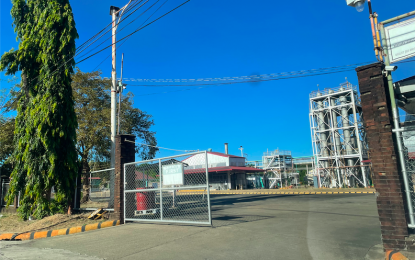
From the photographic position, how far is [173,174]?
8.82m

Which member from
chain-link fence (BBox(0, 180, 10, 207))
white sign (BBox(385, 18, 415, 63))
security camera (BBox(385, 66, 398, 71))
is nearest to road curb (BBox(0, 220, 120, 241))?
chain-link fence (BBox(0, 180, 10, 207))

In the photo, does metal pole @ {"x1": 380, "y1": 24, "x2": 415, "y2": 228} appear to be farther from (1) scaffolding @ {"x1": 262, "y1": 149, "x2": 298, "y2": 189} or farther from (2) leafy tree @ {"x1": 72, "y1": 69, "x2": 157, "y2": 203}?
(1) scaffolding @ {"x1": 262, "y1": 149, "x2": 298, "y2": 189}

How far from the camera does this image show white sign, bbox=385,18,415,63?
16.7ft

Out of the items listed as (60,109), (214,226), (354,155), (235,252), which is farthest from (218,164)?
(235,252)

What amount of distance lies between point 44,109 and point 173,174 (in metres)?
7.16

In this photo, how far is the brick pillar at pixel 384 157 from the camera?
4789mm

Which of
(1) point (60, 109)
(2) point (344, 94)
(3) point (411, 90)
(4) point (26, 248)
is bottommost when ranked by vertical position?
(4) point (26, 248)

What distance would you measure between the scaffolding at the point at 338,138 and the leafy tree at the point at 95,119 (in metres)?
24.6

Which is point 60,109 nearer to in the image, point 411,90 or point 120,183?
point 120,183

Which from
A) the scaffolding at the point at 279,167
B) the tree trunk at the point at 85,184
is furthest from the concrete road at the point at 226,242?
the scaffolding at the point at 279,167

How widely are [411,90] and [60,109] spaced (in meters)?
12.7

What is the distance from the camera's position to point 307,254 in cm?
527

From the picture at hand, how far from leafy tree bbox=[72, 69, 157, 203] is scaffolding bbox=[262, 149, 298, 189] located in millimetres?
25474

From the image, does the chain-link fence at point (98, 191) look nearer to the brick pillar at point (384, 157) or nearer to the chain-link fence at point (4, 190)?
the chain-link fence at point (4, 190)
